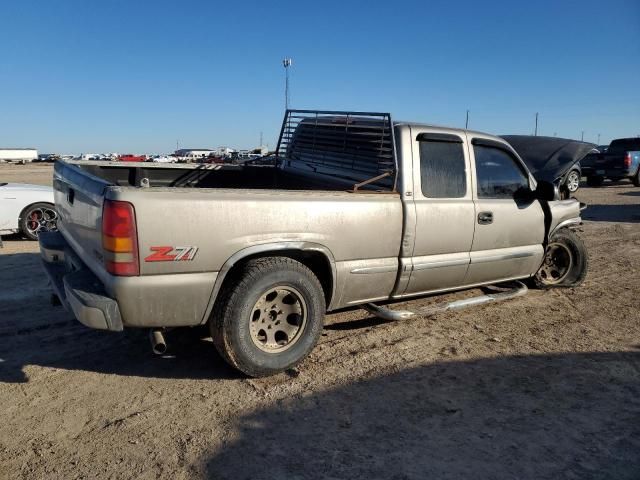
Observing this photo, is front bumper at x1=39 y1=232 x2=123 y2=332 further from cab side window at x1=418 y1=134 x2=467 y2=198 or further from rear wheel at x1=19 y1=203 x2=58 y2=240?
rear wheel at x1=19 y1=203 x2=58 y2=240

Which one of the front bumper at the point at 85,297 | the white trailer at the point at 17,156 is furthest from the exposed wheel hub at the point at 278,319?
the white trailer at the point at 17,156

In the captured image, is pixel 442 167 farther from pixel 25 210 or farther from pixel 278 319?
pixel 25 210

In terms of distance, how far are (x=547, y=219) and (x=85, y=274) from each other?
441 cm

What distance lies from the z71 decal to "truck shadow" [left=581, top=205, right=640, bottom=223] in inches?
433

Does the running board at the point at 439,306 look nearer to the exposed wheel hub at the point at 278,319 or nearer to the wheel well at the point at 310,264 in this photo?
the wheel well at the point at 310,264

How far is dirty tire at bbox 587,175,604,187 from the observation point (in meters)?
21.2

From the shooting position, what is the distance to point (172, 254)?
10.4 feet

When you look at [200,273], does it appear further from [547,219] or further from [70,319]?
[547,219]

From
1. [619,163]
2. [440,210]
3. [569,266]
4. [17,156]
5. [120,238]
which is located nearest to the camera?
[120,238]

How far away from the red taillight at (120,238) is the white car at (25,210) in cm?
589

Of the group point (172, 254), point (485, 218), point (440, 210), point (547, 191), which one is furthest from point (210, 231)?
point (547, 191)

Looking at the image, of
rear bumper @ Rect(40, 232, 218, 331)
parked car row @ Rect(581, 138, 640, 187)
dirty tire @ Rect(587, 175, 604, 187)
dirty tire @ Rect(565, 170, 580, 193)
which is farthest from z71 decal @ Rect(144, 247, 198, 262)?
dirty tire @ Rect(587, 175, 604, 187)

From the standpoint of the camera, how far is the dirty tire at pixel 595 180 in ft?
69.6

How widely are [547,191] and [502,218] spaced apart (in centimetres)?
A: 58
